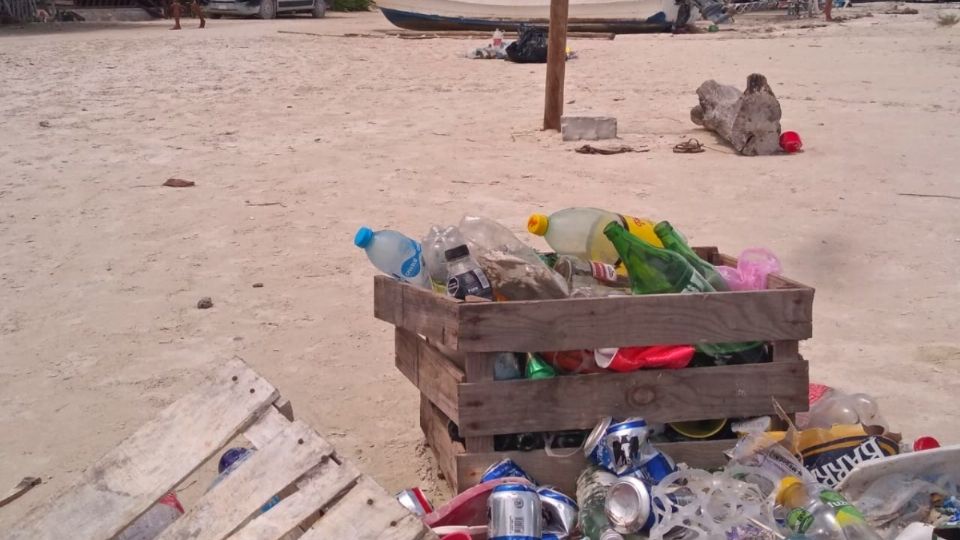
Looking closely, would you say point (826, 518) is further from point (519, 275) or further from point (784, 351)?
point (519, 275)

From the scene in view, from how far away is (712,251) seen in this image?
10.9 feet

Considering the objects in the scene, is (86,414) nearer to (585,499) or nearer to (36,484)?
Answer: (36,484)

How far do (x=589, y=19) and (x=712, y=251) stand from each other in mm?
20361

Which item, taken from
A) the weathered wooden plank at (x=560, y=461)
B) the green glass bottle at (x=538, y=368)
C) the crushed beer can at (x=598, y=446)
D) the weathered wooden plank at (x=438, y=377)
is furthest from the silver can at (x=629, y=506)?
the weathered wooden plank at (x=438, y=377)

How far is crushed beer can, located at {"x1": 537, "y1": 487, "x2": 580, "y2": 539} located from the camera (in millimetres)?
2521

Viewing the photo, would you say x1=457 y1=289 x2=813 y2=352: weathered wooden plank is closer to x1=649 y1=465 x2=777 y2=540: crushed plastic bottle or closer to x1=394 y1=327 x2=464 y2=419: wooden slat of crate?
x1=394 y1=327 x2=464 y2=419: wooden slat of crate

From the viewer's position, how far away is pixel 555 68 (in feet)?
30.3

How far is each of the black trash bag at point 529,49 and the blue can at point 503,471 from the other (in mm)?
13105

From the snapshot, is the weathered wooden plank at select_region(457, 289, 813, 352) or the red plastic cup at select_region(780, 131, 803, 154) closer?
the weathered wooden plank at select_region(457, 289, 813, 352)

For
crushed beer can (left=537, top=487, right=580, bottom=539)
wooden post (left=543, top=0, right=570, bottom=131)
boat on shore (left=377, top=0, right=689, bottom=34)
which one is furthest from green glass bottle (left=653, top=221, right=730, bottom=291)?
boat on shore (left=377, top=0, right=689, bottom=34)

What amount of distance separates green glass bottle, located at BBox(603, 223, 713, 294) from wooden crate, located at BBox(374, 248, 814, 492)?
0.65ft

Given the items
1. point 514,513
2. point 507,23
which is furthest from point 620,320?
point 507,23

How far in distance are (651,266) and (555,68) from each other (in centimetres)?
671

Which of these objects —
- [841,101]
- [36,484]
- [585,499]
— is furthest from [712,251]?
[841,101]
